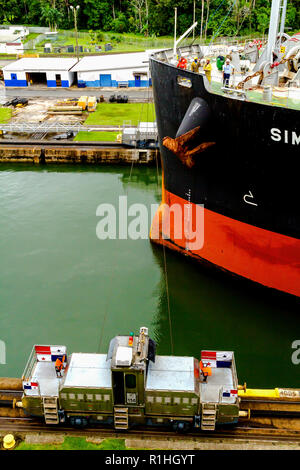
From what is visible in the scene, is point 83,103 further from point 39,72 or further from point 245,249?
point 245,249

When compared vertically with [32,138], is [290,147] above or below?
above

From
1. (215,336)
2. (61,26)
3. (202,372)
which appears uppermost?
(61,26)

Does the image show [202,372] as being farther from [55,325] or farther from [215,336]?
[55,325]

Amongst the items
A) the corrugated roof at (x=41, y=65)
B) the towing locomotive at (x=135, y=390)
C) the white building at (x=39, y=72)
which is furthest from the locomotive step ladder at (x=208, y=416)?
the corrugated roof at (x=41, y=65)

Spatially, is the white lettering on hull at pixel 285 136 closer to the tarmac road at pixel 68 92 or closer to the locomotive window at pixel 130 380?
the locomotive window at pixel 130 380

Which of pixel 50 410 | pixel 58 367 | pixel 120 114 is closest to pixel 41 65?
pixel 120 114
